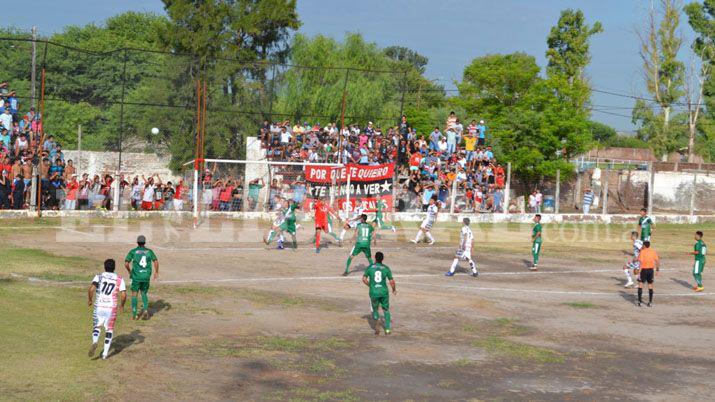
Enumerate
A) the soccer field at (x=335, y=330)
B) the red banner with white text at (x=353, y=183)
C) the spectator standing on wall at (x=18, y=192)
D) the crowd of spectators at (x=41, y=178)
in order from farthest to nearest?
the red banner with white text at (x=353, y=183) → the crowd of spectators at (x=41, y=178) → the spectator standing on wall at (x=18, y=192) → the soccer field at (x=335, y=330)

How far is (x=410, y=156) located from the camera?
137ft

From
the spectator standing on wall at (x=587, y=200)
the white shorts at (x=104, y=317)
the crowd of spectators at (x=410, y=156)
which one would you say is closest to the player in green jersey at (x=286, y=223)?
the crowd of spectators at (x=410, y=156)

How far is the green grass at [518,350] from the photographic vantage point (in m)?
16.2

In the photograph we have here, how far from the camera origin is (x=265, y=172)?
129 feet

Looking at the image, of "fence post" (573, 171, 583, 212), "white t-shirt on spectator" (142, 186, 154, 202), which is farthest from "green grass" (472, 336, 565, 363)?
"fence post" (573, 171, 583, 212)

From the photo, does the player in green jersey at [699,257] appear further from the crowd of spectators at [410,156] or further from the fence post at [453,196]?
the crowd of spectators at [410,156]

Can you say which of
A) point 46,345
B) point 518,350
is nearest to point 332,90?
point 518,350

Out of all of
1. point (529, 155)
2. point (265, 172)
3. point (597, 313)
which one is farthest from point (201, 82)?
point (597, 313)

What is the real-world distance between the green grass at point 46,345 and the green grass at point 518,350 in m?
7.38

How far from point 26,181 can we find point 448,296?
2046cm

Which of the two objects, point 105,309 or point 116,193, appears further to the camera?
point 116,193

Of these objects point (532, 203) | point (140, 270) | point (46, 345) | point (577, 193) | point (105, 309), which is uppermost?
point (577, 193)

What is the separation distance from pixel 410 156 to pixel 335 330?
24.5 m

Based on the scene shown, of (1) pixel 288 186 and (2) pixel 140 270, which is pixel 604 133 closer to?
(1) pixel 288 186
